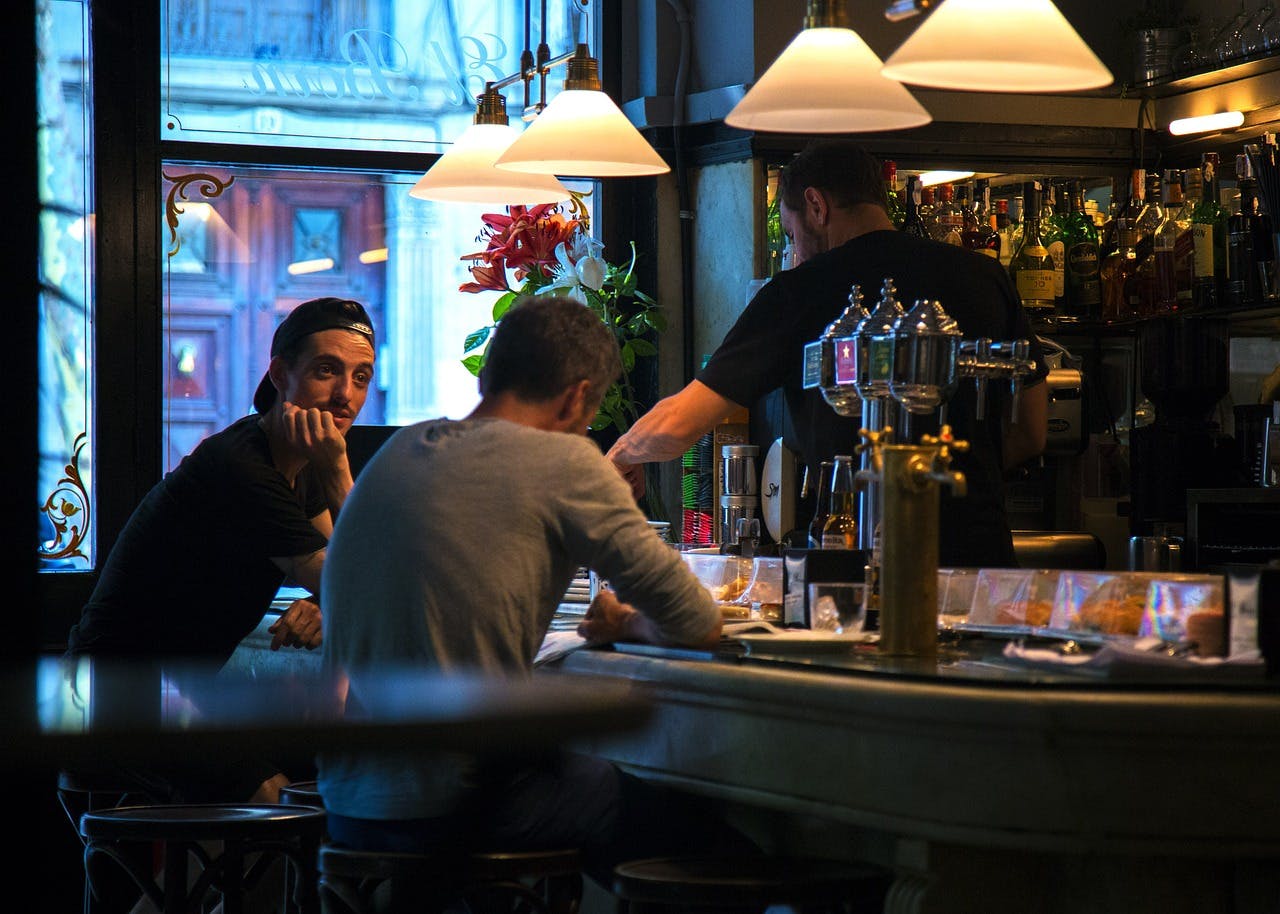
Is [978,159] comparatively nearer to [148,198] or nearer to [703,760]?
[148,198]

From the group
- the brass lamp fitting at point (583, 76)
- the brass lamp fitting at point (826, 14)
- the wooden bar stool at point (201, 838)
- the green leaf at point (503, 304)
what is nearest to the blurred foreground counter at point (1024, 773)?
the wooden bar stool at point (201, 838)

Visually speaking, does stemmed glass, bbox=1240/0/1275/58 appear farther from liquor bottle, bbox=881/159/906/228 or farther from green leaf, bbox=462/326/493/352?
green leaf, bbox=462/326/493/352

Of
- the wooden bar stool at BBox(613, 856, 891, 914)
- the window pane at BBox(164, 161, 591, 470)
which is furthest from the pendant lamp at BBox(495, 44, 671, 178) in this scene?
the window pane at BBox(164, 161, 591, 470)

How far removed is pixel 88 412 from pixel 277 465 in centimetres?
148

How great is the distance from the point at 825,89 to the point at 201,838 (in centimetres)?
136

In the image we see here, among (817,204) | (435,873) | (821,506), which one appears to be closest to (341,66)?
(817,204)

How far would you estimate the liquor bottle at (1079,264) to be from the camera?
14.3 ft

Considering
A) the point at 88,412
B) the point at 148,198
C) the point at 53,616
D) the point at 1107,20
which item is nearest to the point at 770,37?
the point at 1107,20

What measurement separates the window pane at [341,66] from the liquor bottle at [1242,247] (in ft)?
5.96

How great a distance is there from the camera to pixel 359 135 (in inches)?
178

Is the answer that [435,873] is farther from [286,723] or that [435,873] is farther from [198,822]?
[286,723]

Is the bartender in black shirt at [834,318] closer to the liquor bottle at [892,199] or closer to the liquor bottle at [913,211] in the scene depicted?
the liquor bottle at [892,199]

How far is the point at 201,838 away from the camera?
2180 millimetres

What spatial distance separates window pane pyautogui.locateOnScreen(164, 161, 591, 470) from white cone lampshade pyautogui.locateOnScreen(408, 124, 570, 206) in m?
1.24
